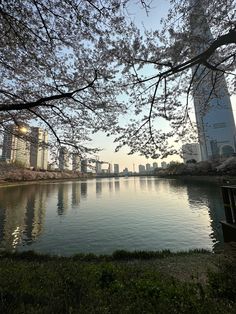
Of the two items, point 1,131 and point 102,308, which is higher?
point 1,131

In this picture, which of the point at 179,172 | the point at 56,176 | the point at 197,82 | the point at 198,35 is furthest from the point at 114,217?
the point at 56,176

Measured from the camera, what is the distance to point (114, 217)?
18.8 m

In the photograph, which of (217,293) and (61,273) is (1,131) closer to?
(61,273)

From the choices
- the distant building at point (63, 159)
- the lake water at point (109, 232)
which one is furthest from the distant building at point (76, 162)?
the lake water at point (109, 232)

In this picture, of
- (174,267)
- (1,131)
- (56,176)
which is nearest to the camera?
(174,267)

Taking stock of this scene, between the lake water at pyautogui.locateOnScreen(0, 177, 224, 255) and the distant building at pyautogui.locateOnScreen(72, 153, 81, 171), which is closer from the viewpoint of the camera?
the distant building at pyautogui.locateOnScreen(72, 153, 81, 171)

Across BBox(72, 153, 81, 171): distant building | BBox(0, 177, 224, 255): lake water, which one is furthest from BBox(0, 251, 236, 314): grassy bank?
BBox(0, 177, 224, 255): lake water

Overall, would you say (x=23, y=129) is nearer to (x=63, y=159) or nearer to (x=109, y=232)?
(x=63, y=159)

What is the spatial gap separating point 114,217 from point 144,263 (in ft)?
37.8

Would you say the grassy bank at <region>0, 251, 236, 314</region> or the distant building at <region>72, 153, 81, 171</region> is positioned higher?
the distant building at <region>72, 153, 81, 171</region>

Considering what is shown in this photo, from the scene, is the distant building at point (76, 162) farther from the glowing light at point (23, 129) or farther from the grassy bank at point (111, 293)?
the grassy bank at point (111, 293)

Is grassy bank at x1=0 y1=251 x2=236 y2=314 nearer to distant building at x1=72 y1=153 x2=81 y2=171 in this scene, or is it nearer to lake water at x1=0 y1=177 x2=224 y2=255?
distant building at x1=72 y1=153 x2=81 y2=171

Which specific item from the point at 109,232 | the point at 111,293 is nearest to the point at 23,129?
the point at 111,293

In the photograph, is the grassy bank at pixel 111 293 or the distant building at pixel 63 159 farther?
the distant building at pixel 63 159
